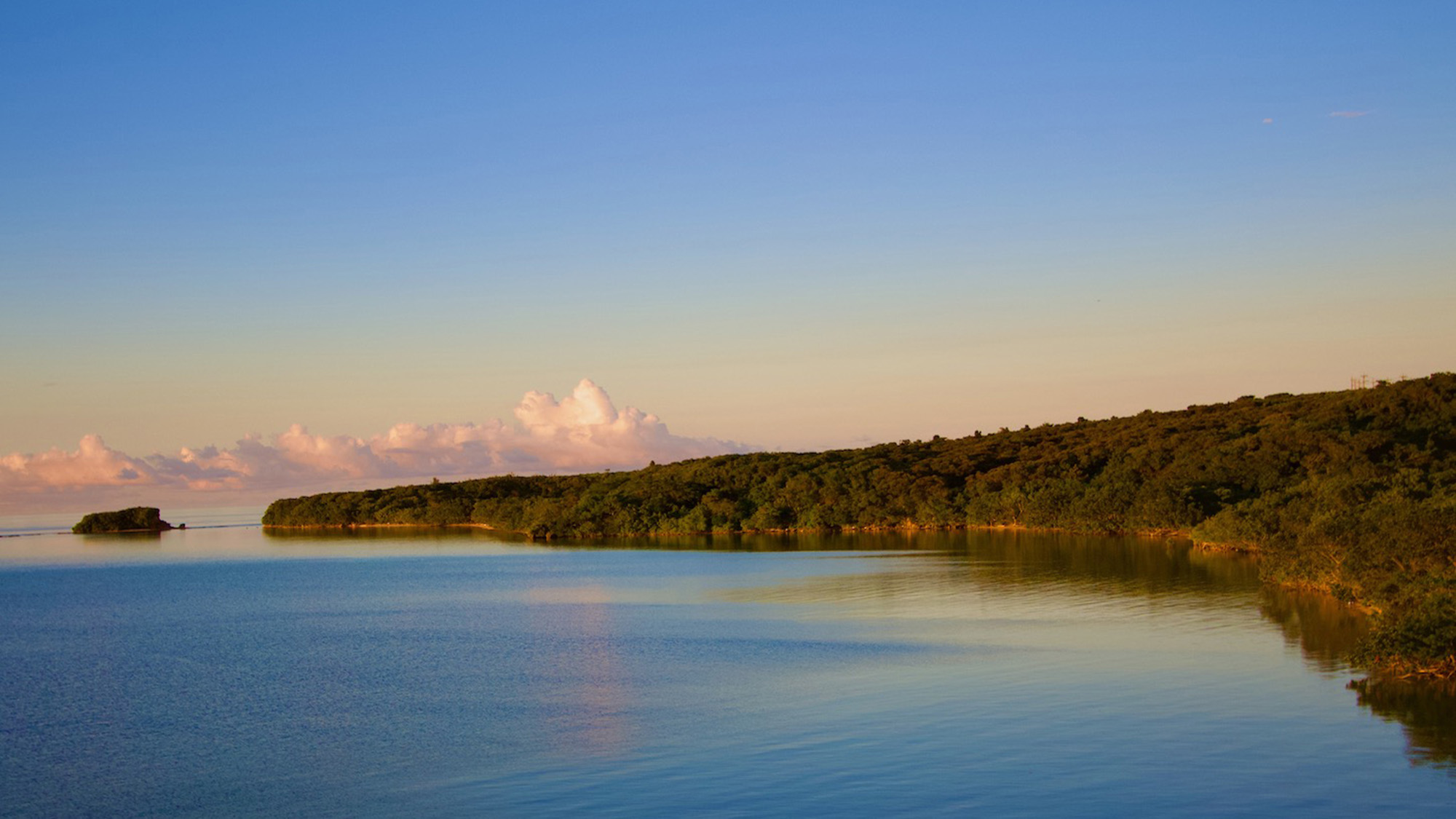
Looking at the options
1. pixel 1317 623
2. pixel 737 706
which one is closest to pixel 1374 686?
pixel 1317 623

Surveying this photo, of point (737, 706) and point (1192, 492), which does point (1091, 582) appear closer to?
point (737, 706)

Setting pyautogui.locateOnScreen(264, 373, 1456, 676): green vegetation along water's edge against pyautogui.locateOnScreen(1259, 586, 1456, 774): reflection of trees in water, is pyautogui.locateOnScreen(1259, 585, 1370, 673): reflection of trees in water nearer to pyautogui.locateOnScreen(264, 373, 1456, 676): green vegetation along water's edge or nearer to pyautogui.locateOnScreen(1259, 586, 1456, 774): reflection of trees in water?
pyautogui.locateOnScreen(1259, 586, 1456, 774): reflection of trees in water

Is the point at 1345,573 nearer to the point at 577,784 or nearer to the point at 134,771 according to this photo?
the point at 577,784

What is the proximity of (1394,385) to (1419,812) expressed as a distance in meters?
105

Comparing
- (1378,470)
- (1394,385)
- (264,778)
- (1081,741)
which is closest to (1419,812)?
(1081,741)

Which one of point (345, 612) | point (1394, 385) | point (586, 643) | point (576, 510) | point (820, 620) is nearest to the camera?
point (586, 643)

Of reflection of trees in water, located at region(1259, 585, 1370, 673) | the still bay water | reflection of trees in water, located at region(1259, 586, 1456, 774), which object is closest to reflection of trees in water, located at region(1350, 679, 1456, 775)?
reflection of trees in water, located at region(1259, 586, 1456, 774)

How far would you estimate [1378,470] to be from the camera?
7769cm

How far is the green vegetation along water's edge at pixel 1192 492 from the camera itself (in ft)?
125

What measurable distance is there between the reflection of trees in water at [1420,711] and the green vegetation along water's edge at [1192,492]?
769 millimetres

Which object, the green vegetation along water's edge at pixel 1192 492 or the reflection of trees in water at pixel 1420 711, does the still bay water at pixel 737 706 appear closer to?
the reflection of trees in water at pixel 1420 711

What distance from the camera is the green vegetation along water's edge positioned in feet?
125

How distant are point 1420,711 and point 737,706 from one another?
1494 cm

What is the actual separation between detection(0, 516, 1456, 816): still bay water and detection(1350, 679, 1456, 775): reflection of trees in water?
0.37 ft
